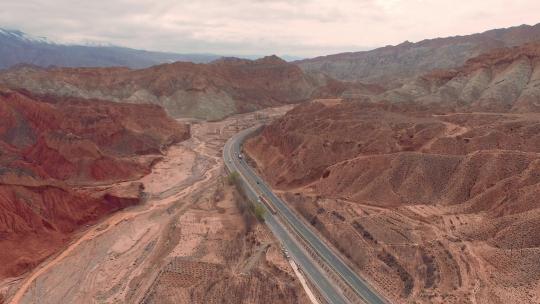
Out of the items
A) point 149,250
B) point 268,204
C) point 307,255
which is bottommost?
point 149,250

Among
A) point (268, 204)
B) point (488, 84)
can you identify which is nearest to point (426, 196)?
point (268, 204)

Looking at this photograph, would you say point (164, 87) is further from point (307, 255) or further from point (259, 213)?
point (307, 255)

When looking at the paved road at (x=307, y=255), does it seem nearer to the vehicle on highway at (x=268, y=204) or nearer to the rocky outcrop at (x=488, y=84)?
the vehicle on highway at (x=268, y=204)

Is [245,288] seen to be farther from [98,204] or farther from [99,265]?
[98,204]

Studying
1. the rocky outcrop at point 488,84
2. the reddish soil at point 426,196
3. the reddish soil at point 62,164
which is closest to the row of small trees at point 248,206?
the reddish soil at point 426,196

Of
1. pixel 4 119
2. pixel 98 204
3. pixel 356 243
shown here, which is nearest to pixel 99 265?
pixel 98 204

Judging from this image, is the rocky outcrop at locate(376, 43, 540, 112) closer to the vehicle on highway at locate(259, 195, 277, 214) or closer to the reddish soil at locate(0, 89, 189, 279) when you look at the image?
the vehicle on highway at locate(259, 195, 277, 214)

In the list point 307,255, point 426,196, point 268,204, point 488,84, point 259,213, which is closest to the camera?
point 307,255
